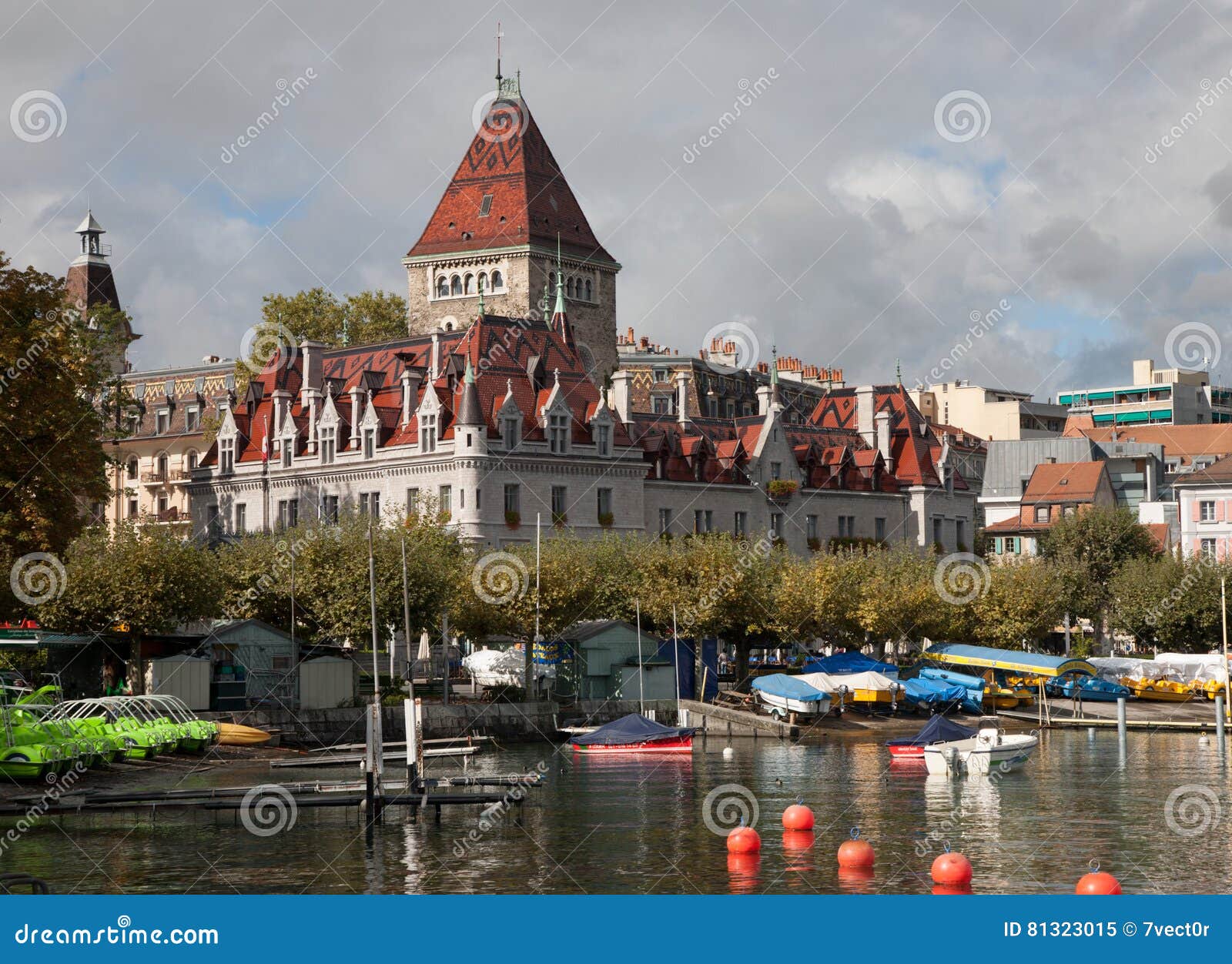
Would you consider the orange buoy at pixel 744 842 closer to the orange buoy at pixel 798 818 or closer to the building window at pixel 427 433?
the orange buoy at pixel 798 818

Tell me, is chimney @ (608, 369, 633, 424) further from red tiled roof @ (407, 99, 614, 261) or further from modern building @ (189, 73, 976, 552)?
red tiled roof @ (407, 99, 614, 261)

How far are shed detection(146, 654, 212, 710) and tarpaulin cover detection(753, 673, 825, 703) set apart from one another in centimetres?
2677

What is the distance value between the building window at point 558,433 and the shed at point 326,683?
2816 centimetres

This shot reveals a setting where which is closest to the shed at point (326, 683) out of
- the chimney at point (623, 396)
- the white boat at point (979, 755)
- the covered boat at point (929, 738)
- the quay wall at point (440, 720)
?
the quay wall at point (440, 720)

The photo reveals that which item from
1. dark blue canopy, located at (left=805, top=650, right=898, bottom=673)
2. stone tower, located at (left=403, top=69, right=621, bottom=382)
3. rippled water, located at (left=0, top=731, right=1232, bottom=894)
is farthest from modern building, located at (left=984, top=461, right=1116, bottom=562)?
rippled water, located at (left=0, top=731, right=1232, bottom=894)

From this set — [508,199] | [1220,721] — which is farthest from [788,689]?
[508,199]

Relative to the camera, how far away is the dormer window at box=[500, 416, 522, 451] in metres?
101

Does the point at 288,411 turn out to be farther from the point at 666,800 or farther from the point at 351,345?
the point at 666,800

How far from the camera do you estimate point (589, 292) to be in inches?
5600

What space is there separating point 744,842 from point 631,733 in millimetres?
30517

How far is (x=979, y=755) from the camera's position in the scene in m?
64.0

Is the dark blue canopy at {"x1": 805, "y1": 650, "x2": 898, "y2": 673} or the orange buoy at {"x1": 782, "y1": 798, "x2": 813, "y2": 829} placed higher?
the dark blue canopy at {"x1": 805, "y1": 650, "x2": 898, "y2": 673}

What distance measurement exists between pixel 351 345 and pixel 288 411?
9511 mm

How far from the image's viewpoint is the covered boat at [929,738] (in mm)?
66562
